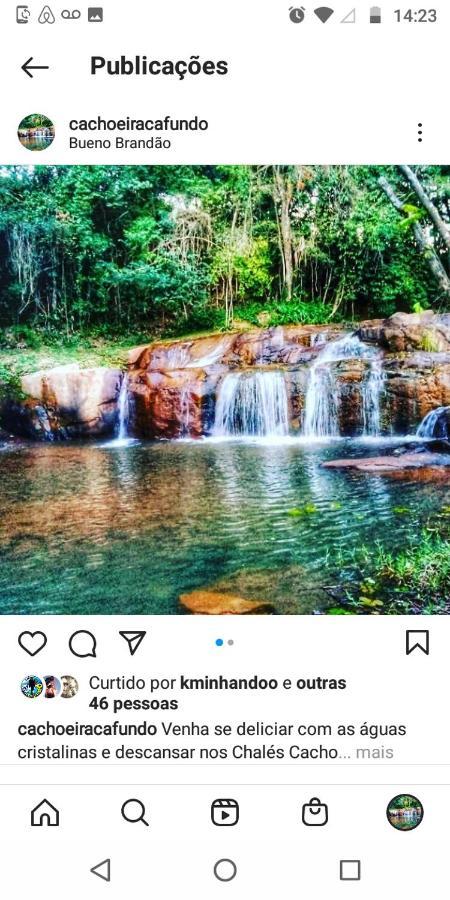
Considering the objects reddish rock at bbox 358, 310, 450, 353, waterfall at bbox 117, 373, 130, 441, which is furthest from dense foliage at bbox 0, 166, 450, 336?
waterfall at bbox 117, 373, 130, 441

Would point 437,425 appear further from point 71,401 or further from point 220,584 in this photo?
point 71,401

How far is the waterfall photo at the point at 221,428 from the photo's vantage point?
217 centimetres

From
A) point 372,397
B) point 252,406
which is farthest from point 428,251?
point 252,406
